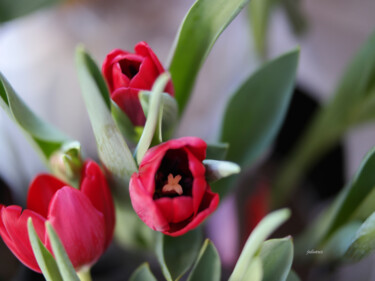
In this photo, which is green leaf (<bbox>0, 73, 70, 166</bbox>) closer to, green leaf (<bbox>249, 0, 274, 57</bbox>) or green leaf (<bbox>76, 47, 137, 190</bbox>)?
green leaf (<bbox>76, 47, 137, 190</bbox>)

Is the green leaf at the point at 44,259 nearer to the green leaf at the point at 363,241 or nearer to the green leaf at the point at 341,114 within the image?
the green leaf at the point at 363,241

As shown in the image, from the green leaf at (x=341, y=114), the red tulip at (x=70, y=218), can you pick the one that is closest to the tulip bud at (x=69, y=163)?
the red tulip at (x=70, y=218)

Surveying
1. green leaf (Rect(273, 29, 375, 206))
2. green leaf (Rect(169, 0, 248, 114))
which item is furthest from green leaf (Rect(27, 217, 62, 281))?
green leaf (Rect(273, 29, 375, 206))

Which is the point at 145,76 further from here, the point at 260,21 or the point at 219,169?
the point at 260,21

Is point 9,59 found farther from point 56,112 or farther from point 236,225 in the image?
point 236,225

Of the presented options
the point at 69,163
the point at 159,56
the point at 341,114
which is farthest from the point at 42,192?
the point at 159,56

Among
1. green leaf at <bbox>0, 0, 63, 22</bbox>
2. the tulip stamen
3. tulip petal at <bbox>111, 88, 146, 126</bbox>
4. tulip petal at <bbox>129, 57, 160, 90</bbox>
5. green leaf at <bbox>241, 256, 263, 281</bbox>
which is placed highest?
green leaf at <bbox>0, 0, 63, 22</bbox>
